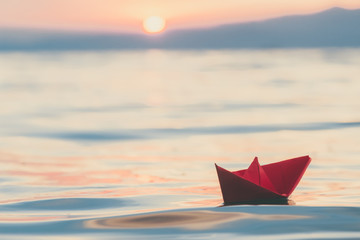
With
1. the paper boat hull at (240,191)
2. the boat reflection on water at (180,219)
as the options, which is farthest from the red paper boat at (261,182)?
the boat reflection on water at (180,219)

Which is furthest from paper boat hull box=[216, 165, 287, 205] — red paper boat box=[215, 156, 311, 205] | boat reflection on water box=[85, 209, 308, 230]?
boat reflection on water box=[85, 209, 308, 230]

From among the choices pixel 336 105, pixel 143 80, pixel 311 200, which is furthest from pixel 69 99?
pixel 311 200

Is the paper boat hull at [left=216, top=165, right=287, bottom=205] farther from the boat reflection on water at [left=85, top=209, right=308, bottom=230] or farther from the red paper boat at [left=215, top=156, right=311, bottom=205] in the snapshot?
the boat reflection on water at [left=85, top=209, right=308, bottom=230]

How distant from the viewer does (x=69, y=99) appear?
20.9 m

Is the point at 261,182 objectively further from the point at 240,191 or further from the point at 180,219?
the point at 180,219

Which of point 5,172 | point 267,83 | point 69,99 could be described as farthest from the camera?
point 267,83

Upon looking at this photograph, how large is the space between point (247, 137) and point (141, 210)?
5.84 m

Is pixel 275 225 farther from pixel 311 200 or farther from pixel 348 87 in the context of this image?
pixel 348 87

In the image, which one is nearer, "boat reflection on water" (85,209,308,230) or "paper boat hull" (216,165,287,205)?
"boat reflection on water" (85,209,308,230)

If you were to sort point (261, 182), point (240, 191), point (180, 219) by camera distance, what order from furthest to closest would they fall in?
point (261, 182) → point (240, 191) → point (180, 219)

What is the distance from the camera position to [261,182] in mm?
8203

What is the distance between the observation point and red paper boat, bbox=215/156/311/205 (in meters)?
7.75

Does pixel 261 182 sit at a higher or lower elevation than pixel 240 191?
higher

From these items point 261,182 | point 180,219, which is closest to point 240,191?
point 261,182
